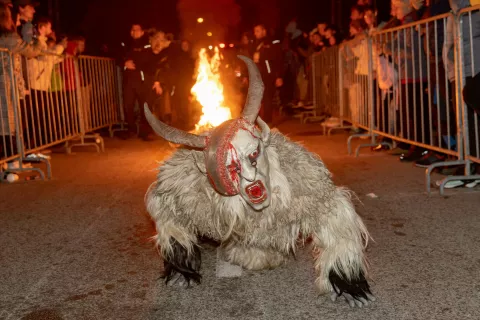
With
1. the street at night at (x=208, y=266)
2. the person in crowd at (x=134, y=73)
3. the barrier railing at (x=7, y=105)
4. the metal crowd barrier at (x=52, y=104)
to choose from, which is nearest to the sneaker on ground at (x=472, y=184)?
the street at night at (x=208, y=266)

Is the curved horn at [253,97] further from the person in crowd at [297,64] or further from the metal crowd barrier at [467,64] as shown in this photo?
the person in crowd at [297,64]

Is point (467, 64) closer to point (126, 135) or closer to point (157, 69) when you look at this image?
point (157, 69)

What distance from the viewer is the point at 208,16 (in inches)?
908

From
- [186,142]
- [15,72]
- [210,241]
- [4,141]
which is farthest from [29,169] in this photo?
[186,142]

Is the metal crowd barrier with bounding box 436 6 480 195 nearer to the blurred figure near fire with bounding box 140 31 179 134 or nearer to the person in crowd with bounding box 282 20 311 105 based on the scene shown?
the blurred figure near fire with bounding box 140 31 179 134

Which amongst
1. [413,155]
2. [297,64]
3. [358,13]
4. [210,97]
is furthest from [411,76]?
[297,64]

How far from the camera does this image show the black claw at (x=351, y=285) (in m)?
3.50

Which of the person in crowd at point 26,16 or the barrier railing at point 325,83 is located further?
the barrier railing at point 325,83

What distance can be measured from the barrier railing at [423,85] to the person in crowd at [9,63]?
490 centimetres

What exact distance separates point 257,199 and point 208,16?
20.5 metres

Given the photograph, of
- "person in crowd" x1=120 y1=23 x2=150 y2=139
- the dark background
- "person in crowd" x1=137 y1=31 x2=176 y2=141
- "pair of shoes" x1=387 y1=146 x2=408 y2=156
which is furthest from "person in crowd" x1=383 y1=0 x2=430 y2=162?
the dark background

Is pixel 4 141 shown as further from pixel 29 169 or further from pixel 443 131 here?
pixel 443 131

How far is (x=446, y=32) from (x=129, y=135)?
7848 mm

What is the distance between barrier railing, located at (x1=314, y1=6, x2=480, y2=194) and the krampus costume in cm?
287
